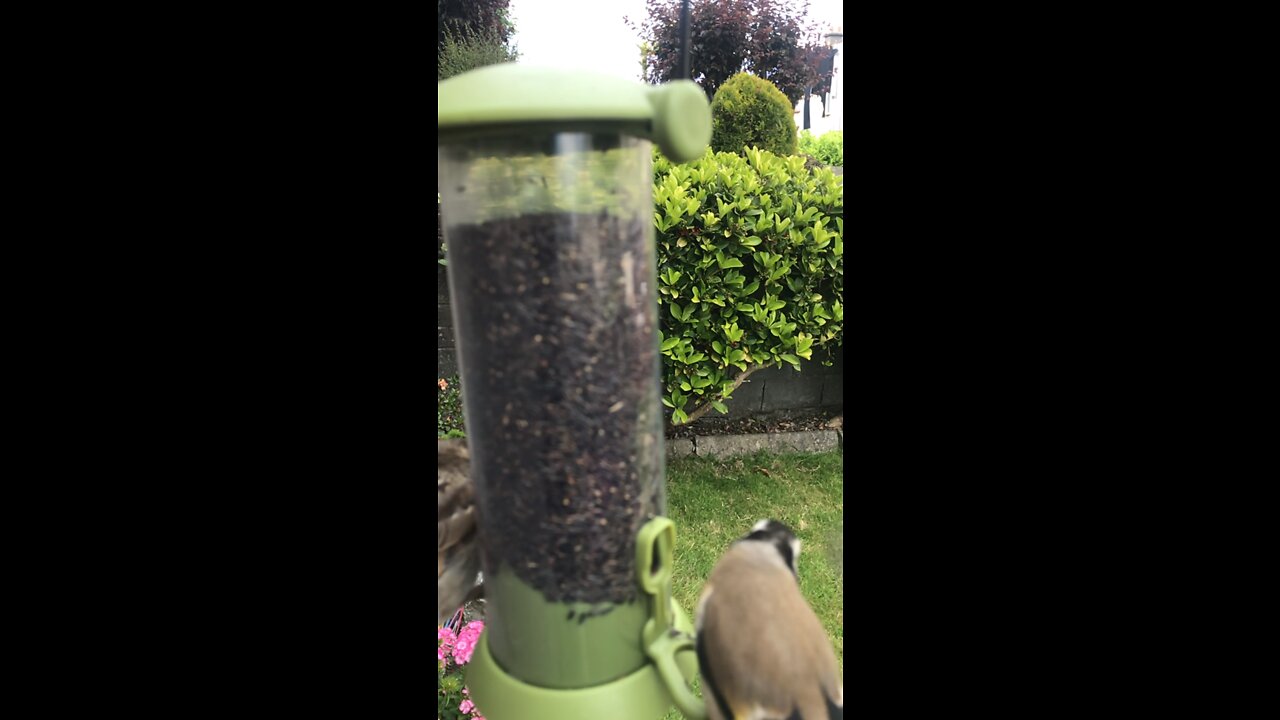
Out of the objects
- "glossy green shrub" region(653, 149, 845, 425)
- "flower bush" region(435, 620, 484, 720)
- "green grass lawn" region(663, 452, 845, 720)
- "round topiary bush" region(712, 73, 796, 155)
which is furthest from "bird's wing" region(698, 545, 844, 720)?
"round topiary bush" region(712, 73, 796, 155)

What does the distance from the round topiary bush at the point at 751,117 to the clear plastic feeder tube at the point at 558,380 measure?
1026mm

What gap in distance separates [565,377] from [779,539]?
321 millimetres

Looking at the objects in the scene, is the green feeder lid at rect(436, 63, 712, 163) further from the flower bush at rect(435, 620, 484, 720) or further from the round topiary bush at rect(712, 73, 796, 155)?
the round topiary bush at rect(712, 73, 796, 155)

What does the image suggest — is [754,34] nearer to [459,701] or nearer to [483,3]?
[483,3]

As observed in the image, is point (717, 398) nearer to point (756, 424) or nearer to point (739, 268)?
point (756, 424)

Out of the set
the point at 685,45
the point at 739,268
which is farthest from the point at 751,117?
the point at 685,45

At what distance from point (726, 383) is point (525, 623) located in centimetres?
105

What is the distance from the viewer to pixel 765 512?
1190 mm

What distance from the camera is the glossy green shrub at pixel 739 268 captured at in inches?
57.9

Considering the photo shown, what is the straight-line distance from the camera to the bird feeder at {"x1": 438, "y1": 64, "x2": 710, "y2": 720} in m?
0.50

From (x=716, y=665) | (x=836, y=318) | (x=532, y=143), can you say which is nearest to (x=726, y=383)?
(x=836, y=318)

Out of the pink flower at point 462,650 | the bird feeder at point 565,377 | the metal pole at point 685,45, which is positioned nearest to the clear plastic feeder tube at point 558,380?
the bird feeder at point 565,377

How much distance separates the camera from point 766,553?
2.31ft

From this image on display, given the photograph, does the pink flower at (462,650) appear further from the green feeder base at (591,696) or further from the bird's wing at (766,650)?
the bird's wing at (766,650)
